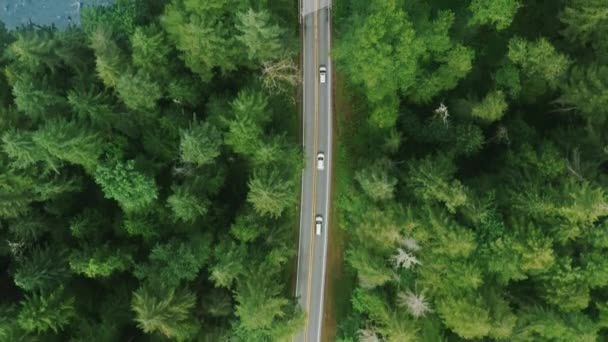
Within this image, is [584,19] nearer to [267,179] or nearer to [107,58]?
[267,179]

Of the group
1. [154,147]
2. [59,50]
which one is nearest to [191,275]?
[154,147]

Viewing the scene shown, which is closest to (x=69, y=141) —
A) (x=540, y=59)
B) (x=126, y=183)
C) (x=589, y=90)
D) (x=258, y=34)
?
(x=126, y=183)

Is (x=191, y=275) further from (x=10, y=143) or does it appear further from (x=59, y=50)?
(x=59, y=50)

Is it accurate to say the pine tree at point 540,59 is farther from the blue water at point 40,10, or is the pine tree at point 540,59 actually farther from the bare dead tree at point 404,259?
the blue water at point 40,10

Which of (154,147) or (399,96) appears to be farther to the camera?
(399,96)

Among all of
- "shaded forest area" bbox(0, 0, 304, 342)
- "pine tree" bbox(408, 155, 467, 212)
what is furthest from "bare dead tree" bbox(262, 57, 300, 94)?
"pine tree" bbox(408, 155, 467, 212)

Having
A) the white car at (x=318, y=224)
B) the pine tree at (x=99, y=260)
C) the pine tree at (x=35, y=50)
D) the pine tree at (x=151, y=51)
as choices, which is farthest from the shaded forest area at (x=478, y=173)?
the pine tree at (x=35, y=50)
